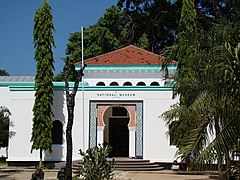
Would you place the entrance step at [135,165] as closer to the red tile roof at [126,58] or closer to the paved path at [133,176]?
the paved path at [133,176]

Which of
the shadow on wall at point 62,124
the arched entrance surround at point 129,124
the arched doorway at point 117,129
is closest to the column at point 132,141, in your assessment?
the arched entrance surround at point 129,124

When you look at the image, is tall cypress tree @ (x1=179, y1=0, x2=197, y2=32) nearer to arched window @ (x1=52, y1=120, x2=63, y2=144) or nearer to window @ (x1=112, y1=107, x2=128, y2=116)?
window @ (x1=112, y1=107, x2=128, y2=116)

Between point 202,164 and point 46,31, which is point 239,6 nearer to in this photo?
point 202,164

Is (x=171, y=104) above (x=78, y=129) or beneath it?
above

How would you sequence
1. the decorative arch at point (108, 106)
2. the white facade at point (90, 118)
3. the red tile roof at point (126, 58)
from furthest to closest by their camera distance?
the red tile roof at point (126, 58) < the decorative arch at point (108, 106) < the white facade at point (90, 118)

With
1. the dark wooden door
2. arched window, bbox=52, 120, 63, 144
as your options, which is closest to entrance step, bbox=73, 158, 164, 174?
arched window, bbox=52, 120, 63, 144

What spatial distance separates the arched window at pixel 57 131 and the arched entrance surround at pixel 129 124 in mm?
2121

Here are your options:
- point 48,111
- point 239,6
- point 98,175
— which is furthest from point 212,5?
point 239,6

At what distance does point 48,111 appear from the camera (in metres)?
25.8

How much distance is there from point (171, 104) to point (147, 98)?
1604 mm

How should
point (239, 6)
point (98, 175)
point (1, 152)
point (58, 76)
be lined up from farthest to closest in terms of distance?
point (58, 76), point (1, 152), point (98, 175), point (239, 6)

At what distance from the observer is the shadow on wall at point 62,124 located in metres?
26.7

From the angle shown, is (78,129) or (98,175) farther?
(78,129)

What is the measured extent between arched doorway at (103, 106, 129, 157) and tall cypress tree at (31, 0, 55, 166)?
4719 millimetres
